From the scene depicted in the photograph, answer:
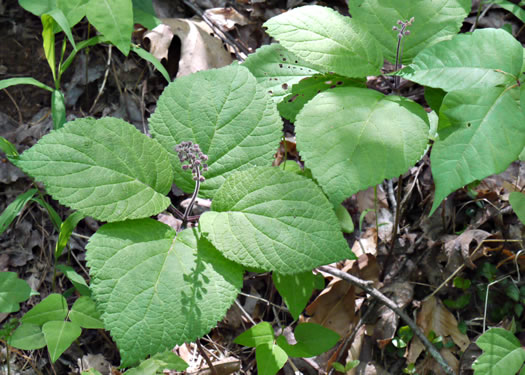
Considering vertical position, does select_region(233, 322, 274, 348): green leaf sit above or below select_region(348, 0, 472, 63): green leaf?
below

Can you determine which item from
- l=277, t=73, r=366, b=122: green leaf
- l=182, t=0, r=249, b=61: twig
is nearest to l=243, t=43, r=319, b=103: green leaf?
l=277, t=73, r=366, b=122: green leaf

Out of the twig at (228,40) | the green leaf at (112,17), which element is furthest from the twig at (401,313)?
the twig at (228,40)

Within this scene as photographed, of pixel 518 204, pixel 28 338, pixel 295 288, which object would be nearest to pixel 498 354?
pixel 518 204

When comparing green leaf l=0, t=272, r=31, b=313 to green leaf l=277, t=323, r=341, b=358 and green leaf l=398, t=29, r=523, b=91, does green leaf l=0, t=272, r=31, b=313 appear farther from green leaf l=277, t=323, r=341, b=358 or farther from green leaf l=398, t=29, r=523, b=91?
green leaf l=398, t=29, r=523, b=91

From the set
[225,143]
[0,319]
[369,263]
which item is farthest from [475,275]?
[0,319]

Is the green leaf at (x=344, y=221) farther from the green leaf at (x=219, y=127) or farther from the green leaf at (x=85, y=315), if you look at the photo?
the green leaf at (x=85, y=315)
